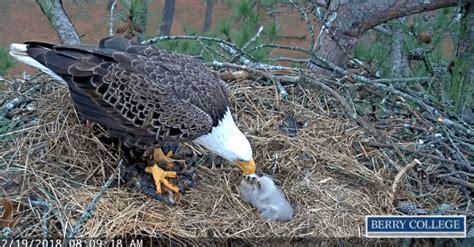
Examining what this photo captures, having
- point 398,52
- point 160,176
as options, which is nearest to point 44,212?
point 160,176

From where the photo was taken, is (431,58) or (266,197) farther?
(431,58)

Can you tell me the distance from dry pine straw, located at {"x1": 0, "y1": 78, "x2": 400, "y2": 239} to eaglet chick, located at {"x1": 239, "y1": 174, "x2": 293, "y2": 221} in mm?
41

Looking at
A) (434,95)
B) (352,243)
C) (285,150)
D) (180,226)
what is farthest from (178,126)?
(434,95)

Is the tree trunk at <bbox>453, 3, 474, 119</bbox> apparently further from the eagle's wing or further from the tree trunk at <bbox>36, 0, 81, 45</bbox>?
the tree trunk at <bbox>36, 0, 81, 45</bbox>

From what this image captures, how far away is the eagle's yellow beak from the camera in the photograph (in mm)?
2895

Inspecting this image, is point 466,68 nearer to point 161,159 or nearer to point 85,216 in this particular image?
point 161,159

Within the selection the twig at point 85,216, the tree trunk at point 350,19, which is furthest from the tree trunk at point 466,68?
the twig at point 85,216

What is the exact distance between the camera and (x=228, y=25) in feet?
14.9

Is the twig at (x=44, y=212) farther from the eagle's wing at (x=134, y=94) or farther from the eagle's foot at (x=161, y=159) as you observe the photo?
the eagle's foot at (x=161, y=159)

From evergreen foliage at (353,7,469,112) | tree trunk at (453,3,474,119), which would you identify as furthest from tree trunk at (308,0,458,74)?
evergreen foliage at (353,7,469,112)

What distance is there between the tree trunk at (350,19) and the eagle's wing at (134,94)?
115cm

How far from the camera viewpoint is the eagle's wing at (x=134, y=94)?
2.79 meters

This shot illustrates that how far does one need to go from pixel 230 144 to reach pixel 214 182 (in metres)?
0.27

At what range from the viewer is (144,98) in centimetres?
279
